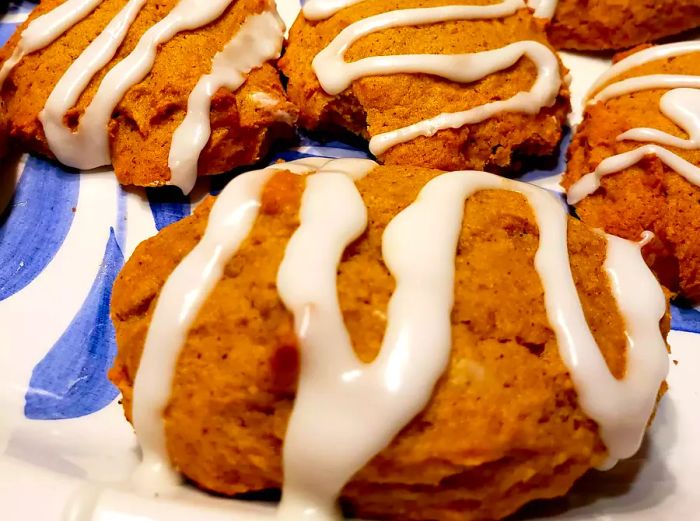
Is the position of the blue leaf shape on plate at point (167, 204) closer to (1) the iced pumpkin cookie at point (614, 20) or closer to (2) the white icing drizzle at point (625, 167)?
(2) the white icing drizzle at point (625, 167)

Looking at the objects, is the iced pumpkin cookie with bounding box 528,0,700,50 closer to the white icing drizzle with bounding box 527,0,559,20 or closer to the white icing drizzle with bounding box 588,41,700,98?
the white icing drizzle with bounding box 527,0,559,20

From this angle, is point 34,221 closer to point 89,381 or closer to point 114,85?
point 114,85

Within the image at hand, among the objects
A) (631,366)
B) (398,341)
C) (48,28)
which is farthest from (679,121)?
(48,28)

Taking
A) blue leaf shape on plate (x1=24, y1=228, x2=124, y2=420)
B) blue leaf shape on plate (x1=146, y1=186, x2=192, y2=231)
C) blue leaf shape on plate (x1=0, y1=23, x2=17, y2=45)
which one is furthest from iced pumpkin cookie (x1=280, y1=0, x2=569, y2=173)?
blue leaf shape on plate (x1=0, y1=23, x2=17, y2=45)

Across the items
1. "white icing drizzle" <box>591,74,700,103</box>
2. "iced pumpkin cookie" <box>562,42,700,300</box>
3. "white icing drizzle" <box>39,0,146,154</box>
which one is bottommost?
"iced pumpkin cookie" <box>562,42,700,300</box>

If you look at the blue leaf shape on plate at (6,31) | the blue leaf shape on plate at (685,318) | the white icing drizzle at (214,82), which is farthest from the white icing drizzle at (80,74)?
the blue leaf shape on plate at (685,318)

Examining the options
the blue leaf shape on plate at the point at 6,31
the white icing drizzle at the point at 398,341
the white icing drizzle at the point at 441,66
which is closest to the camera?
the white icing drizzle at the point at 398,341

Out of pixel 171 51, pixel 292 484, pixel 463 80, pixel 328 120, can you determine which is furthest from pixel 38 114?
pixel 292 484
